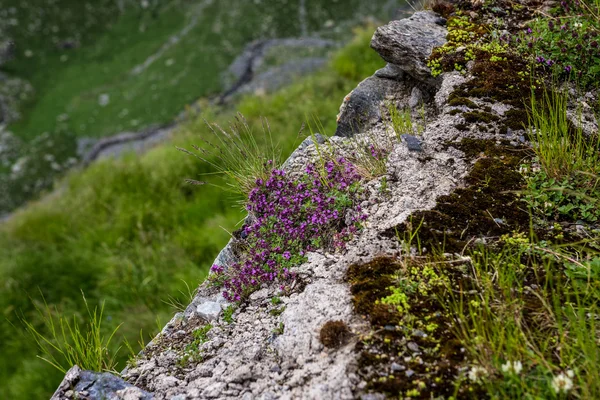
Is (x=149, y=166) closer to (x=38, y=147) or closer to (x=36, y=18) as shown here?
(x=38, y=147)

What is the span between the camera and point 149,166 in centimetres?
959

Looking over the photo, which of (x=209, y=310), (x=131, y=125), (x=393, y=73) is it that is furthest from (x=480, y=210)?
(x=131, y=125)

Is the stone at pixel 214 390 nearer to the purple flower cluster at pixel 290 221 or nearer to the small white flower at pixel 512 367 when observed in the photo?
the purple flower cluster at pixel 290 221

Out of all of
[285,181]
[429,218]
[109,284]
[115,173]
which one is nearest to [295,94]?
[115,173]

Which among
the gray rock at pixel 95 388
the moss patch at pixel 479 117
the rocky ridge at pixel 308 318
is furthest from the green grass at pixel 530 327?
the gray rock at pixel 95 388

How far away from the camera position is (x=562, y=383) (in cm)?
171

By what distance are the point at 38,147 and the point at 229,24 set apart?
8.86 m

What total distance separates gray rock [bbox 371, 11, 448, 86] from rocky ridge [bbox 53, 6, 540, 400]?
31 cm

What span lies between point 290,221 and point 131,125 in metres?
13.5

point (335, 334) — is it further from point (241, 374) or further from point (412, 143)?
point (412, 143)

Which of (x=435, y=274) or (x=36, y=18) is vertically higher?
(x=36, y=18)

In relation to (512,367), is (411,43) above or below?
above

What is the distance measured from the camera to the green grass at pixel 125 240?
6523 millimetres

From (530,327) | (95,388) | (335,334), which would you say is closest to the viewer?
(530,327)
